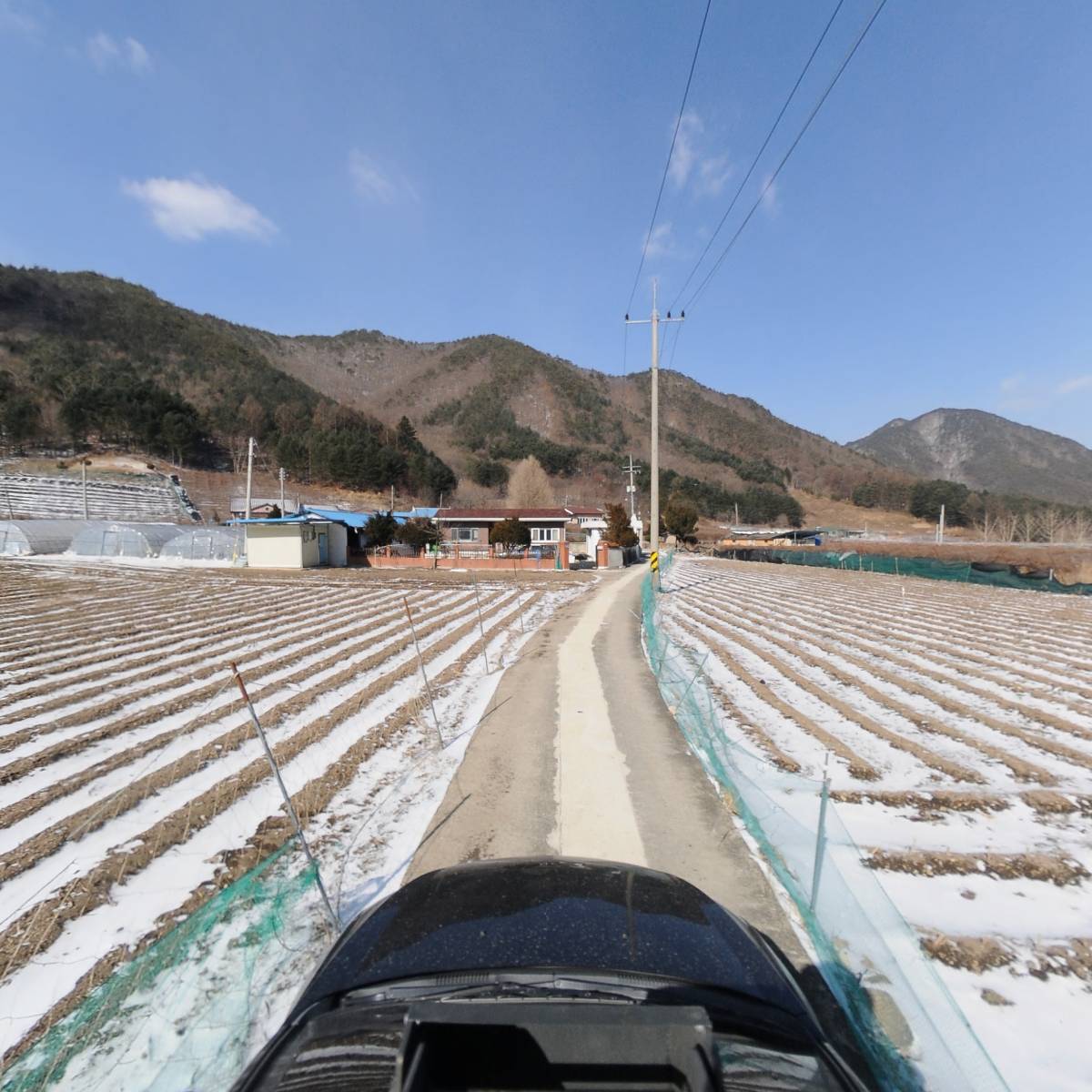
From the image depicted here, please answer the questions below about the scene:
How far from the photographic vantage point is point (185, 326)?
483 ft

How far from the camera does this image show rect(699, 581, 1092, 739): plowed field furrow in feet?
28.5

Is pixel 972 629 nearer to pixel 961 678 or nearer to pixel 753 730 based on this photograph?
pixel 961 678

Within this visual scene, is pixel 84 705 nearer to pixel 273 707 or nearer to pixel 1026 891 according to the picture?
pixel 273 707

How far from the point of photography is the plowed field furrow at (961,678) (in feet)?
28.5

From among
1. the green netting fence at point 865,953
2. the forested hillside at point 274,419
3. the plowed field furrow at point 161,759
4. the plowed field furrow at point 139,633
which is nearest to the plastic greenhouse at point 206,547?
the plowed field furrow at point 139,633

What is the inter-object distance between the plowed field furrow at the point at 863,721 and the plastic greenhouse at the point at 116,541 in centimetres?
4126

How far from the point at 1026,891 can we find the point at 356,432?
101m

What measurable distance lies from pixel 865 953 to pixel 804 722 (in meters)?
5.37

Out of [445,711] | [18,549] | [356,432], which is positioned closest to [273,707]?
[445,711]

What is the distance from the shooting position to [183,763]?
6.87 m

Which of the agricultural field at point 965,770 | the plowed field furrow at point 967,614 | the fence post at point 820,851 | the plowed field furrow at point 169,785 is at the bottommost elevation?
the plowed field furrow at point 967,614

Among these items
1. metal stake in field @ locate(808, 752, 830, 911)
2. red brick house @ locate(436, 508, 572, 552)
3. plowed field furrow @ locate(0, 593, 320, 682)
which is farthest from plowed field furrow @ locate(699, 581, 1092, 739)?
red brick house @ locate(436, 508, 572, 552)

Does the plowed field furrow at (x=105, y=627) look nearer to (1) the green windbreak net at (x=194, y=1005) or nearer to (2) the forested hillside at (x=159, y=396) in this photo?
(1) the green windbreak net at (x=194, y=1005)

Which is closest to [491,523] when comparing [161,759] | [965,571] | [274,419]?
[965,571]
